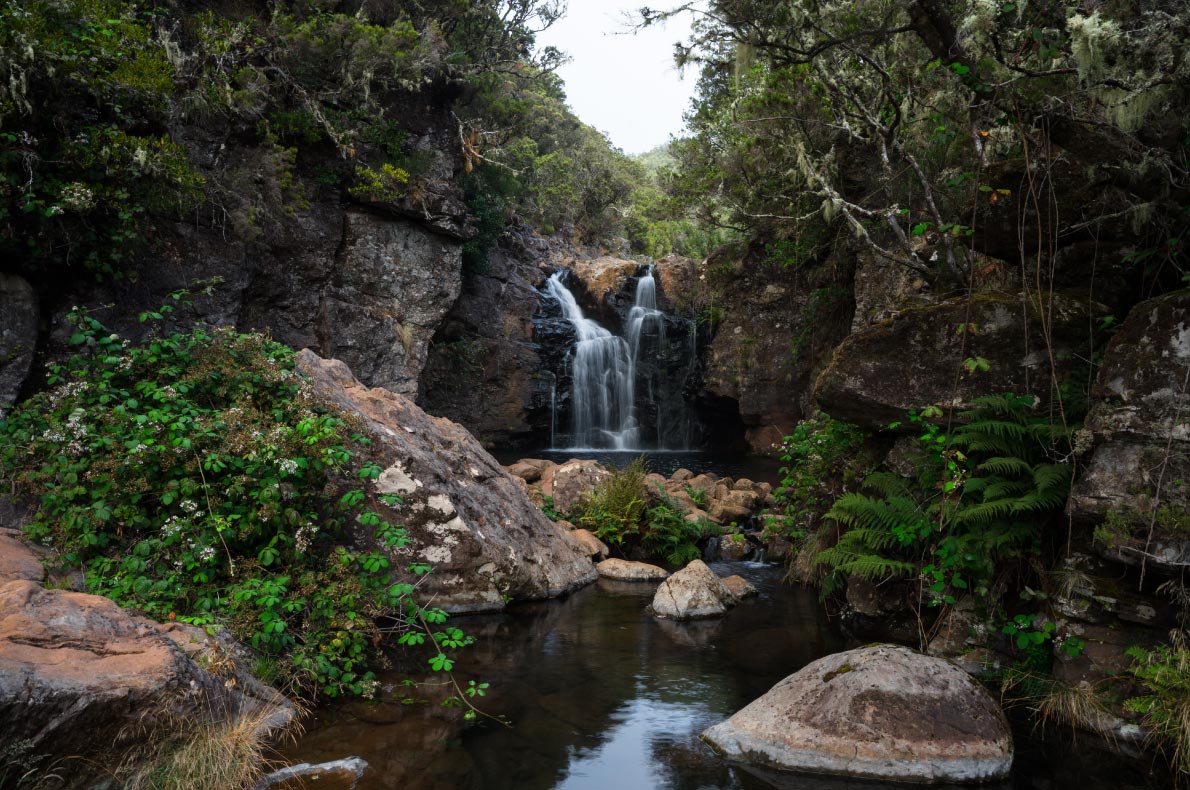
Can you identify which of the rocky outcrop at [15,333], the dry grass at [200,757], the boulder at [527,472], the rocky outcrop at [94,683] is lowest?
the dry grass at [200,757]

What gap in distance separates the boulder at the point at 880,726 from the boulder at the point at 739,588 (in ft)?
11.3

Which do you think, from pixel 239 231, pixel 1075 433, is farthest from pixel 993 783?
pixel 239 231

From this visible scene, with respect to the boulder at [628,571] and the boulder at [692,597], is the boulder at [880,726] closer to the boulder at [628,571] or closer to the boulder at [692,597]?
the boulder at [692,597]

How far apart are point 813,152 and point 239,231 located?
36.9 feet

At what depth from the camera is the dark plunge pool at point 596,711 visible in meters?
4.23

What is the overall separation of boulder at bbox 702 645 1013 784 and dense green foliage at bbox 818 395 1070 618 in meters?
1.31

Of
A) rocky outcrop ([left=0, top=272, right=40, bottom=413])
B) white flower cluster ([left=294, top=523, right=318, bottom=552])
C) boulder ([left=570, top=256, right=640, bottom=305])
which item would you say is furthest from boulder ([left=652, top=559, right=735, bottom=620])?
boulder ([left=570, top=256, right=640, bottom=305])

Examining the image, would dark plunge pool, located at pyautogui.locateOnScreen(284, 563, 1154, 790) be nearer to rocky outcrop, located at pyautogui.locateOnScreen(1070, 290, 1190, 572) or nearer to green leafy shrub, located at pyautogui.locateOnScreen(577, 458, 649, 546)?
rocky outcrop, located at pyautogui.locateOnScreen(1070, 290, 1190, 572)

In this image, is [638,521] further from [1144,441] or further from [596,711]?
[1144,441]

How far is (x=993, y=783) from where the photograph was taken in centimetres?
418

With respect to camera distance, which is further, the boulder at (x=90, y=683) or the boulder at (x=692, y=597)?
the boulder at (x=692, y=597)

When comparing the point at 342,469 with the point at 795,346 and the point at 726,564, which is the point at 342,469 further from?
the point at 795,346

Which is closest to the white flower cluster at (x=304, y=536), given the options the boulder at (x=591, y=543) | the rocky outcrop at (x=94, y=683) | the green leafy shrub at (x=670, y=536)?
the rocky outcrop at (x=94, y=683)

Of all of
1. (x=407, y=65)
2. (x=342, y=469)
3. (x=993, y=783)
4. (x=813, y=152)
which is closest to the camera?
(x=993, y=783)
